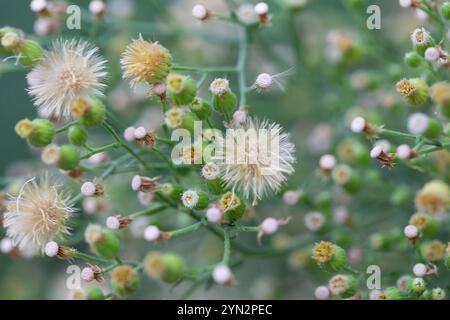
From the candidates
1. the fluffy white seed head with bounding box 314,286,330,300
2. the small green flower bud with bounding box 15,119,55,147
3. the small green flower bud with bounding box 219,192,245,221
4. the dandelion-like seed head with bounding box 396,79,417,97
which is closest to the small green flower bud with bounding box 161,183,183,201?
the small green flower bud with bounding box 219,192,245,221

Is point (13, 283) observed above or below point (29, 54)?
below

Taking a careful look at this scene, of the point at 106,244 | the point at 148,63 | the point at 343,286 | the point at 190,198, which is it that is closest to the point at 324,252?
the point at 343,286

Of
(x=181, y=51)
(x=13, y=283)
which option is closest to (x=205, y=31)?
(x=181, y=51)

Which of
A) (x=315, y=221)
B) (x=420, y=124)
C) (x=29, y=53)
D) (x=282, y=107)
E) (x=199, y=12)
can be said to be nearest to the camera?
(x=420, y=124)

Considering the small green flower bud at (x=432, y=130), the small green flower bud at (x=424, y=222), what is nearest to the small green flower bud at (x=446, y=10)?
the small green flower bud at (x=432, y=130)

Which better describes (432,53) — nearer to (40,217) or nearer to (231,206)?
(231,206)
